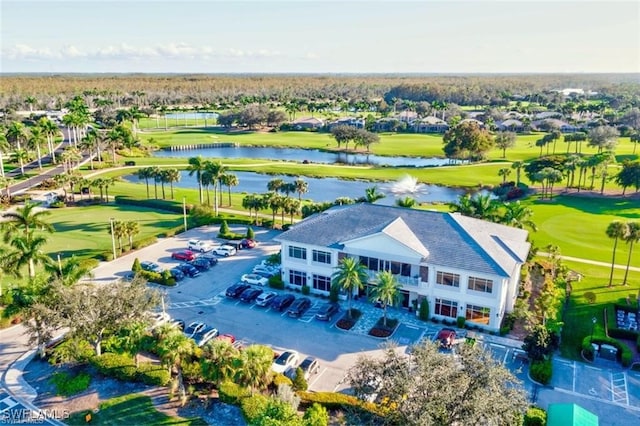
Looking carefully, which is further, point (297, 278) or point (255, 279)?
point (255, 279)

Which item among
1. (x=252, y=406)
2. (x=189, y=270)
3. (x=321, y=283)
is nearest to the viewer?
(x=252, y=406)

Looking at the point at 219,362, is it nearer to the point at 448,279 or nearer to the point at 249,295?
the point at 249,295

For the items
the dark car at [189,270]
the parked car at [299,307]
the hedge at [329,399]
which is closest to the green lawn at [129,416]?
the hedge at [329,399]

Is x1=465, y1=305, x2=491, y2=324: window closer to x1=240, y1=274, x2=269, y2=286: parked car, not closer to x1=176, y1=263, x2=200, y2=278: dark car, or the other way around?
x1=240, y1=274, x2=269, y2=286: parked car

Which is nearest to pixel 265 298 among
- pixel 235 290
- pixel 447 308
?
pixel 235 290

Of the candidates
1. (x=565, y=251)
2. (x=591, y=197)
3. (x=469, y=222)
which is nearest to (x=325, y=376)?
(x=469, y=222)

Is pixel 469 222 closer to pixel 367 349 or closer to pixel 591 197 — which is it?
pixel 367 349

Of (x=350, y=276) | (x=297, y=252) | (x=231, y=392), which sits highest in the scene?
(x=350, y=276)
